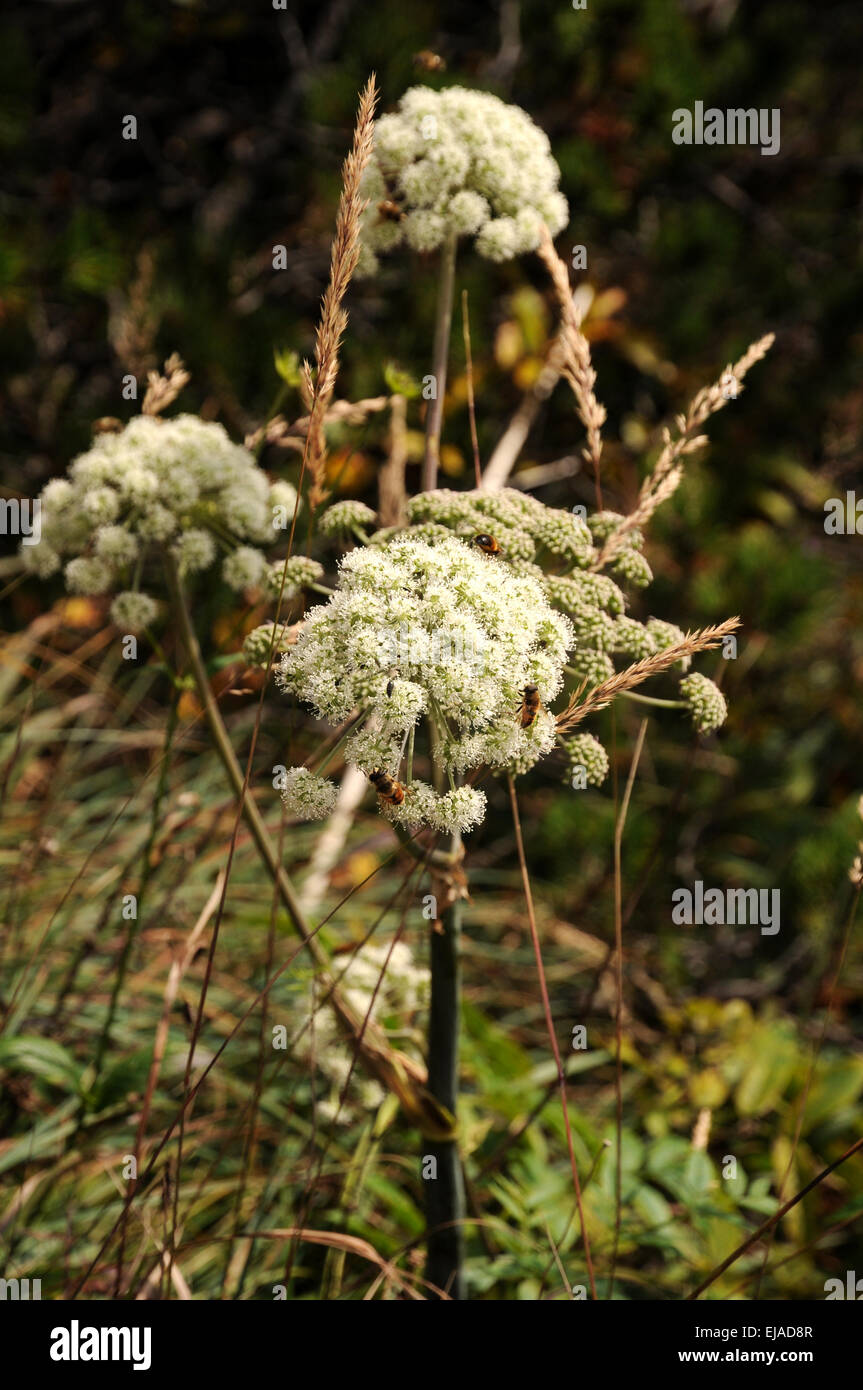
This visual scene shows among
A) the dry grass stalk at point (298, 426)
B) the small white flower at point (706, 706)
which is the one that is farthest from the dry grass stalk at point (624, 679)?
the dry grass stalk at point (298, 426)

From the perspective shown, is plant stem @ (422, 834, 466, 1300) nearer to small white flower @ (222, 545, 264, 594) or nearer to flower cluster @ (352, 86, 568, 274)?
small white flower @ (222, 545, 264, 594)

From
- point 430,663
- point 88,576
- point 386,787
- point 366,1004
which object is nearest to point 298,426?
point 88,576

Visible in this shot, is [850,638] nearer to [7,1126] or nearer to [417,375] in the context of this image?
[417,375]

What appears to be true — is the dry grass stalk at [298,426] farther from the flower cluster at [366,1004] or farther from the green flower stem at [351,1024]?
the flower cluster at [366,1004]

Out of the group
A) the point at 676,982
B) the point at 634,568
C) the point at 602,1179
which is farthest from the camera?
the point at 676,982

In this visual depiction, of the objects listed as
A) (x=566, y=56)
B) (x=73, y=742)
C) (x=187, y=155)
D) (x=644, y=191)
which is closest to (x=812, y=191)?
(x=644, y=191)

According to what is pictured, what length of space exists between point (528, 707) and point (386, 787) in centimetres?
25

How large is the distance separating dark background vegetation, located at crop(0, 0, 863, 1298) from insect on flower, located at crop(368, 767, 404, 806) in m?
2.05

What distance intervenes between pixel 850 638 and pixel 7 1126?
16.3 ft

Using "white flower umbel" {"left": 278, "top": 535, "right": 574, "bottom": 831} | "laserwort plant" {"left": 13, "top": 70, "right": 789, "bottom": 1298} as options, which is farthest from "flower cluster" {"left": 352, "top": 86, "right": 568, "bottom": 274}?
"white flower umbel" {"left": 278, "top": 535, "right": 574, "bottom": 831}

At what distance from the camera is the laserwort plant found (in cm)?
158

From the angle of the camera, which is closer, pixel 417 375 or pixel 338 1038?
pixel 338 1038

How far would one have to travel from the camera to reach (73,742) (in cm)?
484

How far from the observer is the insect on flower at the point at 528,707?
61.9 inches
